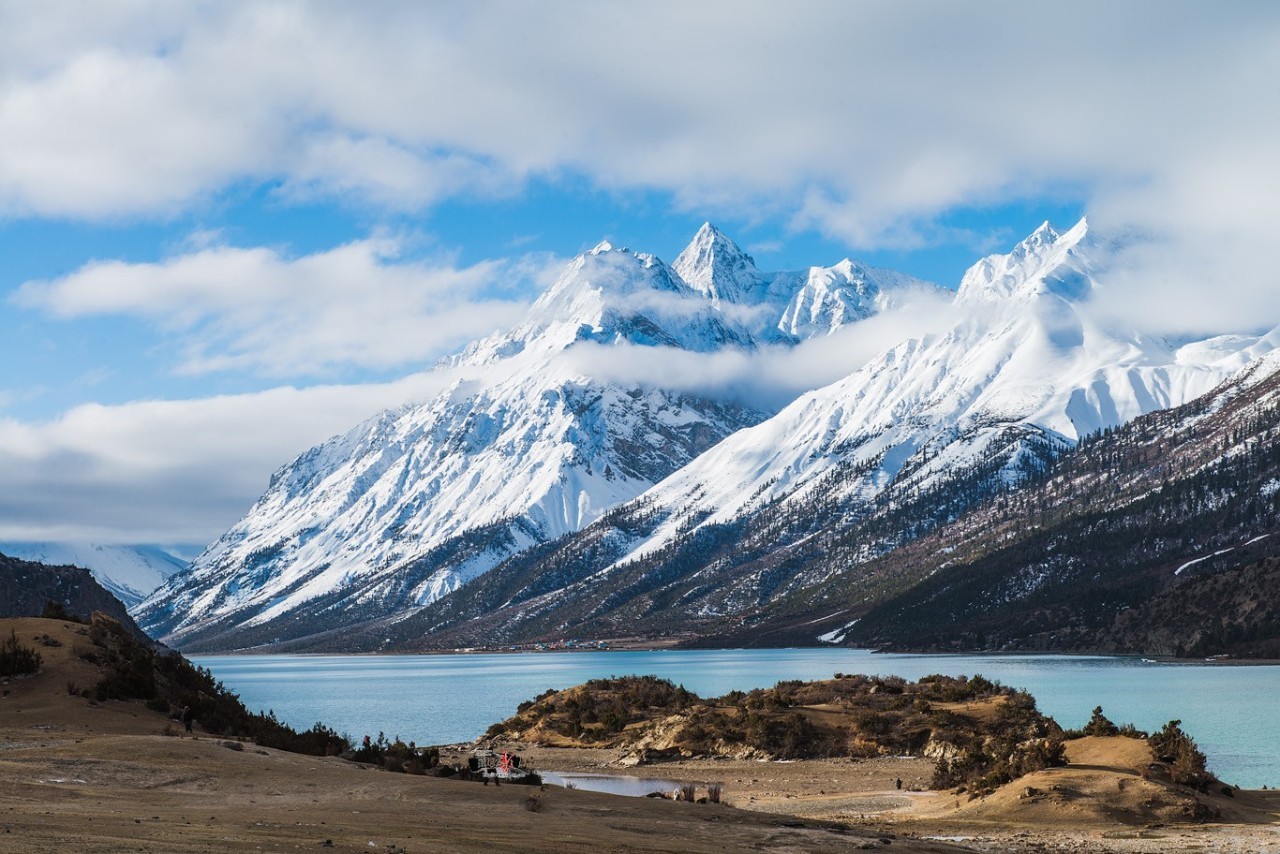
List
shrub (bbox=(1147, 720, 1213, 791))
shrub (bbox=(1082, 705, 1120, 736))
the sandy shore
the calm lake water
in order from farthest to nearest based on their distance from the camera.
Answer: the calm lake water < shrub (bbox=(1082, 705, 1120, 736)) < shrub (bbox=(1147, 720, 1213, 791)) < the sandy shore

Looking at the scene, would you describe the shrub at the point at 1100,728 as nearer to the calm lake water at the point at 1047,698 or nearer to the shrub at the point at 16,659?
the calm lake water at the point at 1047,698

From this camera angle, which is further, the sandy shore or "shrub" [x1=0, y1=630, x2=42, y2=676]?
"shrub" [x1=0, y1=630, x2=42, y2=676]

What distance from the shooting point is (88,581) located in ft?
580

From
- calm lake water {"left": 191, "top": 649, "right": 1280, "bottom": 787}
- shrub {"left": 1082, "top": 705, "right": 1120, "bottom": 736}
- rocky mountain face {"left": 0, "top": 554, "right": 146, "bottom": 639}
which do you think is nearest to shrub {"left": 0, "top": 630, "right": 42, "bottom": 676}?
shrub {"left": 1082, "top": 705, "right": 1120, "bottom": 736}

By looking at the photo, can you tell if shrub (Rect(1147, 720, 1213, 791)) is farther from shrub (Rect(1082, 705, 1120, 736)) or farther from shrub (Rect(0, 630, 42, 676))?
shrub (Rect(0, 630, 42, 676))

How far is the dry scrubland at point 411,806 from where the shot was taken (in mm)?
26016

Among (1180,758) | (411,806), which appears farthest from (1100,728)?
(411,806)

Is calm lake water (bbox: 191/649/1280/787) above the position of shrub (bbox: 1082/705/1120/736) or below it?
below

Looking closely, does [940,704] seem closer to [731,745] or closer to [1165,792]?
[731,745]

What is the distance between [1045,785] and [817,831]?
455 inches

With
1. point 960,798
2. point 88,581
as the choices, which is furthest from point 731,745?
point 88,581

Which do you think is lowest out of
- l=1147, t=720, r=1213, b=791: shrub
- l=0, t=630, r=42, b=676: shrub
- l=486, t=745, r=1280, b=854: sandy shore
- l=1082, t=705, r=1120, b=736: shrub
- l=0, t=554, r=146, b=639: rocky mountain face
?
l=486, t=745, r=1280, b=854: sandy shore

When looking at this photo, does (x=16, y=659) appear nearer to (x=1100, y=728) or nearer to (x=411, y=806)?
(x=411, y=806)

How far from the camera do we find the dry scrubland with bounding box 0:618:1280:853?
26.0 meters
